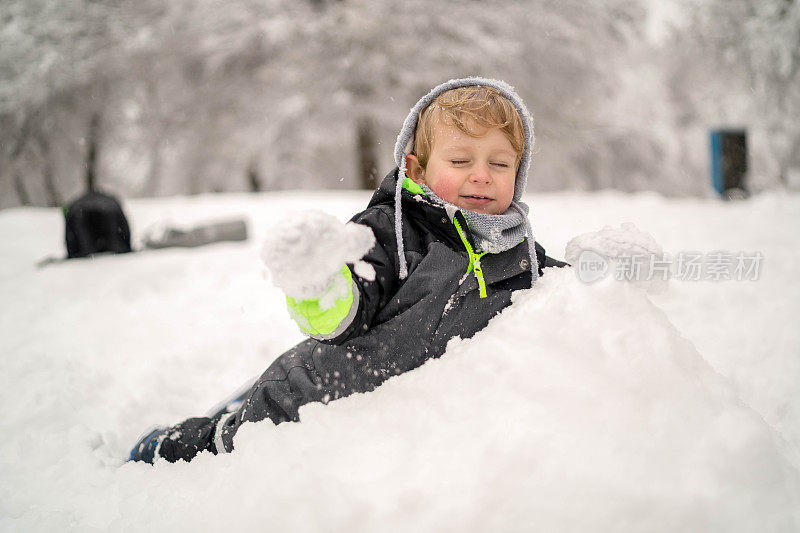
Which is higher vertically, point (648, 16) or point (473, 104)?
point (648, 16)

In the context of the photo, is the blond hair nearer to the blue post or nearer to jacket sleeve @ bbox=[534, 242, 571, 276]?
jacket sleeve @ bbox=[534, 242, 571, 276]

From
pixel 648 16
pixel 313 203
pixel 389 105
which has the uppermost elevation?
pixel 648 16

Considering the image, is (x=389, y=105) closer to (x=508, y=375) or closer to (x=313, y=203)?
(x=313, y=203)

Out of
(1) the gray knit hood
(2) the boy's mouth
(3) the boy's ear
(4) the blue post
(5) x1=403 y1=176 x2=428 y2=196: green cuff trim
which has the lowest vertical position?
(4) the blue post

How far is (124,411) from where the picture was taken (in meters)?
2.30

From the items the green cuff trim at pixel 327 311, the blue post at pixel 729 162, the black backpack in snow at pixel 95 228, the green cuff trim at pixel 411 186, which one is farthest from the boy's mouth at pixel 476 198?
the blue post at pixel 729 162

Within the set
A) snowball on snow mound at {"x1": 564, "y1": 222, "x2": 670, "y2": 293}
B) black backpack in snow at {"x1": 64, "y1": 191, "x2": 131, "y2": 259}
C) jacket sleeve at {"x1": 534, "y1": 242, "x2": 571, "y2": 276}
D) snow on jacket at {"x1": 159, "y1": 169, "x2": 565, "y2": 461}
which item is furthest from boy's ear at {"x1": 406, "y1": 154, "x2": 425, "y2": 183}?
black backpack in snow at {"x1": 64, "y1": 191, "x2": 131, "y2": 259}

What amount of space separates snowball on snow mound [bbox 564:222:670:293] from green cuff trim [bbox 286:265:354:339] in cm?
68

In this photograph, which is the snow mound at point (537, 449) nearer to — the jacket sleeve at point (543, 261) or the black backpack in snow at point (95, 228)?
the jacket sleeve at point (543, 261)

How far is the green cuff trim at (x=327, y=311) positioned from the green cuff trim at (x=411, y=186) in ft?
1.60

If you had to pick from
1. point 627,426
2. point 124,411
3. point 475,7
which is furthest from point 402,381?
point 475,7

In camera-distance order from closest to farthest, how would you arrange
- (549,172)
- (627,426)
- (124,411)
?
(627,426), (124,411), (549,172)

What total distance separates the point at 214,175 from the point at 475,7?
28.3ft

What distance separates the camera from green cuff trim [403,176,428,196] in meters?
1.78
